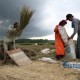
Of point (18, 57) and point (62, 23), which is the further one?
point (62, 23)

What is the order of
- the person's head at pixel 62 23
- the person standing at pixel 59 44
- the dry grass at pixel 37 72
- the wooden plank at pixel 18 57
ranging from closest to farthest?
the dry grass at pixel 37 72 → the wooden plank at pixel 18 57 → the person's head at pixel 62 23 → the person standing at pixel 59 44

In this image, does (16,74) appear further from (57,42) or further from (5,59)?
(57,42)

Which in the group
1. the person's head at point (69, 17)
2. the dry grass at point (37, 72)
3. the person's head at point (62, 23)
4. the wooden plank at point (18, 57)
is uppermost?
the person's head at point (69, 17)

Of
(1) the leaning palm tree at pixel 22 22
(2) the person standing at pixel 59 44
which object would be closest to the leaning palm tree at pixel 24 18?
(1) the leaning palm tree at pixel 22 22

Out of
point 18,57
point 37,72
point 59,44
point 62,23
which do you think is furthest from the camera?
point 59,44

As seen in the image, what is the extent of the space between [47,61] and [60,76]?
2.50 meters

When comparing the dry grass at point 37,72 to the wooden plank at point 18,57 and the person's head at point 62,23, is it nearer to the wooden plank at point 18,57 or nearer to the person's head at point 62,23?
the wooden plank at point 18,57

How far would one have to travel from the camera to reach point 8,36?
37.1ft

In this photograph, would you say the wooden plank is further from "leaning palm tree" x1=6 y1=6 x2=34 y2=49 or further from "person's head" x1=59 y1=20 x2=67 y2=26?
"person's head" x1=59 y1=20 x2=67 y2=26

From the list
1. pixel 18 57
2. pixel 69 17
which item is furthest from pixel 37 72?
pixel 69 17

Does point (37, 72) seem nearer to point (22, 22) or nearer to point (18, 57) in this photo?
point (18, 57)

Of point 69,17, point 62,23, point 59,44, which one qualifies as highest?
point 69,17

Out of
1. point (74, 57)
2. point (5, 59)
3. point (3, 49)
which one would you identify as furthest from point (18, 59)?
point (74, 57)

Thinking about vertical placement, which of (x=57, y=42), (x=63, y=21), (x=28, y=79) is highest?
(x=63, y=21)
